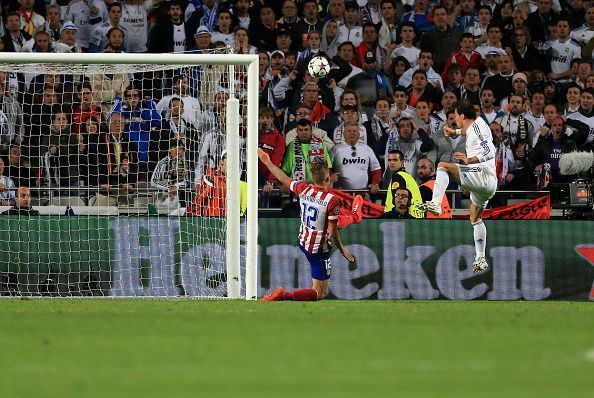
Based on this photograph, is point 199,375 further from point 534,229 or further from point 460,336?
point 534,229

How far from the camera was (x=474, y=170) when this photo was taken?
1623 centimetres

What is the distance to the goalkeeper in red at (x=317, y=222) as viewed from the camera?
607 inches

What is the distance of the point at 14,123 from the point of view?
18.1 m

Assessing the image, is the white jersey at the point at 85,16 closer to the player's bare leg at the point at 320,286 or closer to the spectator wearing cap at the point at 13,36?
the spectator wearing cap at the point at 13,36

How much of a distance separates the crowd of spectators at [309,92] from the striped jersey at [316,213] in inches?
72.5

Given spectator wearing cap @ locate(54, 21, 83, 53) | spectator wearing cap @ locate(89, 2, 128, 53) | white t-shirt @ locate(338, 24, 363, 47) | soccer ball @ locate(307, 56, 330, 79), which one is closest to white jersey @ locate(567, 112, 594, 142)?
white t-shirt @ locate(338, 24, 363, 47)

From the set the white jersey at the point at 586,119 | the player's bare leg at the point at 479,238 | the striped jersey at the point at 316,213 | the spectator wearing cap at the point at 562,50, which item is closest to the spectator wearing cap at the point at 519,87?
the white jersey at the point at 586,119

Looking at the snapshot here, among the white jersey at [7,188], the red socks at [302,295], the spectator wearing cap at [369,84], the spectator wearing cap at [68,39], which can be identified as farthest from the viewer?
the spectator wearing cap at [369,84]

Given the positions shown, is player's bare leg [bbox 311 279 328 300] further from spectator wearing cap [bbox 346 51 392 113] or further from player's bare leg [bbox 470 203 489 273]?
spectator wearing cap [bbox 346 51 392 113]

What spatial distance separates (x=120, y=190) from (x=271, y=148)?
314 cm

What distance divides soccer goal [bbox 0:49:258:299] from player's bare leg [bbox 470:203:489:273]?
3114 millimetres

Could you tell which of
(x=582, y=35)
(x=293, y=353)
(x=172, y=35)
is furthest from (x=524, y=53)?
(x=293, y=353)

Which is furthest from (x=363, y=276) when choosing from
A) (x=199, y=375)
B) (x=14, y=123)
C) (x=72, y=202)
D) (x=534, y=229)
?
(x=199, y=375)

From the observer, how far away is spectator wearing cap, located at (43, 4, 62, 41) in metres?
21.6
